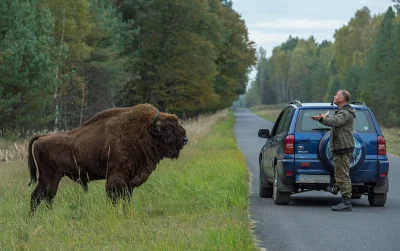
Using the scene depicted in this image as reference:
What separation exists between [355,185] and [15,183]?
6669 mm

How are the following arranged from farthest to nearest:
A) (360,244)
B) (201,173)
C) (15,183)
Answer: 1. (201,173)
2. (15,183)
3. (360,244)

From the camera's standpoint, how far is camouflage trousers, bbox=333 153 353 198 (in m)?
13.0

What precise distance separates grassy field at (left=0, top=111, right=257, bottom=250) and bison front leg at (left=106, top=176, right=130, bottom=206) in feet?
0.50

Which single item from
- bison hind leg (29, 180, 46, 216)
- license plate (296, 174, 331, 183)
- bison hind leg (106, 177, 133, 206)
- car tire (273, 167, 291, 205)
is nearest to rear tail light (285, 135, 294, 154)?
license plate (296, 174, 331, 183)

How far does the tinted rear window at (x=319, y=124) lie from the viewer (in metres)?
13.9

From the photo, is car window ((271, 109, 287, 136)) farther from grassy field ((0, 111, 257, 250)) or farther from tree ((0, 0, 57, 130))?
tree ((0, 0, 57, 130))

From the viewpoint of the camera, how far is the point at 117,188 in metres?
12.2

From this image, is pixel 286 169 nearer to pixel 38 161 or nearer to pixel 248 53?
pixel 38 161

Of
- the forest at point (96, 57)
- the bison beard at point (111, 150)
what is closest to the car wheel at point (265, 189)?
the bison beard at point (111, 150)

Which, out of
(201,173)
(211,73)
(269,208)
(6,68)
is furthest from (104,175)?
(211,73)

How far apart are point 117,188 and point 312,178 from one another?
326cm

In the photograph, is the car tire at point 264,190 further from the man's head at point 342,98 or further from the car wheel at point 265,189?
the man's head at point 342,98

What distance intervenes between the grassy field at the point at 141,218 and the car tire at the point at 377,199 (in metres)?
2.13

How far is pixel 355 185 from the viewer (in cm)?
1373
